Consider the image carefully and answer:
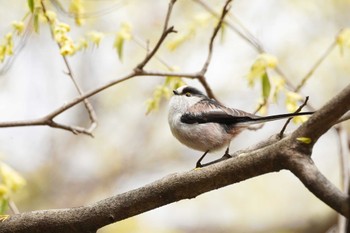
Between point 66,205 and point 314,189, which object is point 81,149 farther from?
point 314,189

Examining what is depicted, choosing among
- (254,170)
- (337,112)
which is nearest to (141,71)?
(254,170)

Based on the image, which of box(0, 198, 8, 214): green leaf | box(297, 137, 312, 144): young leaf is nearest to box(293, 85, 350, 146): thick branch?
box(297, 137, 312, 144): young leaf

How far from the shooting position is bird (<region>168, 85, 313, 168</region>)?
11.0ft

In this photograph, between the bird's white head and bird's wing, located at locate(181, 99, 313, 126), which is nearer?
bird's wing, located at locate(181, 99, 313, 126)

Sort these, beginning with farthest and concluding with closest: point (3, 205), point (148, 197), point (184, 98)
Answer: point (184, 98)
point (3, 205)
point (148, 197)

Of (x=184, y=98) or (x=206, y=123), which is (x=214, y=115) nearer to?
(x=206, y=123)

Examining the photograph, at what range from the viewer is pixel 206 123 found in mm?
3459

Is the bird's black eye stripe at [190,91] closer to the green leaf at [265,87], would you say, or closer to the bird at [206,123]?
the bird at [206,123]

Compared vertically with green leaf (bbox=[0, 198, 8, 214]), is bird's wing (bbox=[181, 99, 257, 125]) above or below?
above

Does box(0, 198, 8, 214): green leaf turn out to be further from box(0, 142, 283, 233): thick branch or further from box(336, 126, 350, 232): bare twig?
box(336, 126, 350, 232): bare twig

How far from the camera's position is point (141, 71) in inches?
130

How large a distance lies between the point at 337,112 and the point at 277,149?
0.33 m

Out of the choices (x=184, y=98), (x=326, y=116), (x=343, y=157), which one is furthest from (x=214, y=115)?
(x=326, y=116)

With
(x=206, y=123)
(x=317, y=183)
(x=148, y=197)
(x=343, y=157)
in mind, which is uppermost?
(x=206, y=123)
